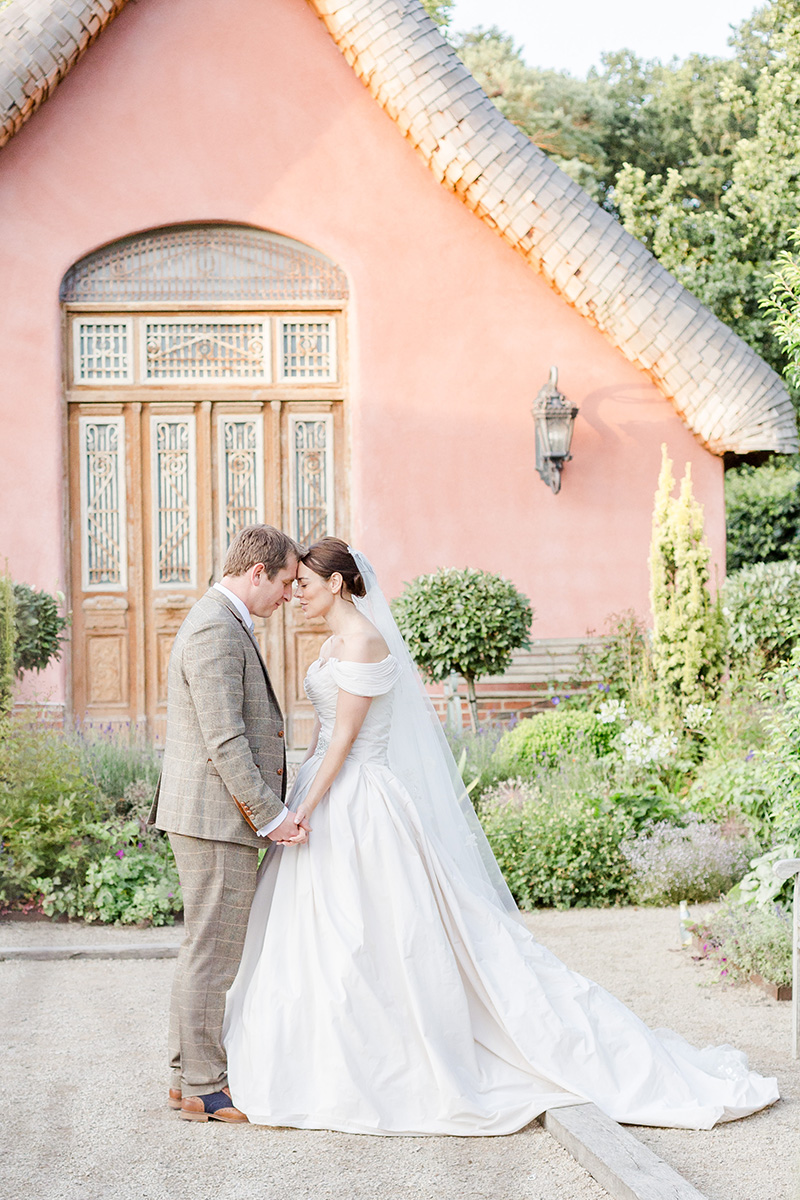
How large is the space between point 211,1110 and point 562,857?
10.2 feet

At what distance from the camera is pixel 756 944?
523 centimetres

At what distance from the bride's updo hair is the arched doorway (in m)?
5.86

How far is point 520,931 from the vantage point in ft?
13.5

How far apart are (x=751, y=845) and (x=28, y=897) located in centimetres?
390

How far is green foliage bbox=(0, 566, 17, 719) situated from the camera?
7.09 metres

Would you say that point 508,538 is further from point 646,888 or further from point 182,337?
point 646,888

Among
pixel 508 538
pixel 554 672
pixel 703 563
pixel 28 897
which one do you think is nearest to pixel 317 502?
pixel 508 538

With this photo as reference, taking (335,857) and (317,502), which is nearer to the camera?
(335,857)

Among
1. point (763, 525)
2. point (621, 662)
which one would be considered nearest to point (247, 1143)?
point (621, 662)

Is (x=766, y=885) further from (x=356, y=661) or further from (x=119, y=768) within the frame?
(x=119, y=768)

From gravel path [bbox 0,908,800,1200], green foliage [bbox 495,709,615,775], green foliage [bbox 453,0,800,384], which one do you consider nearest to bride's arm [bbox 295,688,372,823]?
gravel path [bbox 0,908,800,1200]

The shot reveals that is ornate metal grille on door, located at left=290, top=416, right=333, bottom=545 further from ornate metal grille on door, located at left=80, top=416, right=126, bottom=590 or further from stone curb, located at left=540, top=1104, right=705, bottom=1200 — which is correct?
stone curb, located at left=540, top=1104, right=705, bottom=1200

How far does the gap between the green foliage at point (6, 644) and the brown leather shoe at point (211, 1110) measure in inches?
145

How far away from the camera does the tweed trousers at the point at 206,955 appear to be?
383 centimetres
